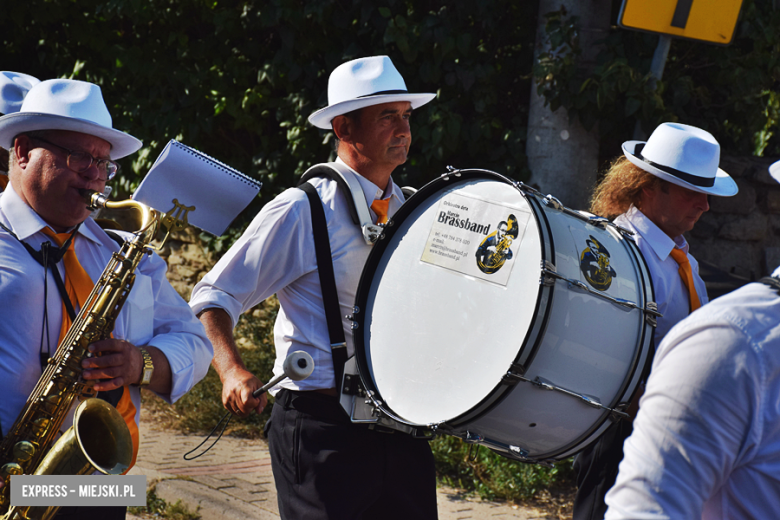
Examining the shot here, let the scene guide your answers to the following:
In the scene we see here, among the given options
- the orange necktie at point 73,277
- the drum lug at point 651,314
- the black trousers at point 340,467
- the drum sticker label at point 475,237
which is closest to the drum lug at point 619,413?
the drum lug at point 651,314

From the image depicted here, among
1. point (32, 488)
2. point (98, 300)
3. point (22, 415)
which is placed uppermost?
point (98, 300)

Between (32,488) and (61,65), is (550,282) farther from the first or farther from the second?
(61,65)

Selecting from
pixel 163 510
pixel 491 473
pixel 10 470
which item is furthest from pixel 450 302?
pixel 163 510

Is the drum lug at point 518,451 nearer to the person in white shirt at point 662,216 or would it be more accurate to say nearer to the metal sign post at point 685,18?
the person in white shirt at point 662,216

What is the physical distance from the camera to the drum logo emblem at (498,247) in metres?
2.09

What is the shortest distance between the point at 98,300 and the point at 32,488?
49 centimetres

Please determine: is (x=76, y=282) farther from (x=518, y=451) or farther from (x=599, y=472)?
(x=599, y=472)

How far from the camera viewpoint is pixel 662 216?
2883mm

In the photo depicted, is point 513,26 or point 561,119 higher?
point 513,26

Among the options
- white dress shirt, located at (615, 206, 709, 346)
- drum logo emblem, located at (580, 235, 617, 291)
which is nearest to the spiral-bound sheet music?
drum logo emblem, located at (580, 235, 617, 291)

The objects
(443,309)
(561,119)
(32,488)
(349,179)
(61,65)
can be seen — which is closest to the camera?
(32,488)

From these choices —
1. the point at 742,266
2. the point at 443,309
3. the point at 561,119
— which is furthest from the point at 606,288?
the point at 742,266

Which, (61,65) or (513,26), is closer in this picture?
(513,26)

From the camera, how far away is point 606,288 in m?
2.05
